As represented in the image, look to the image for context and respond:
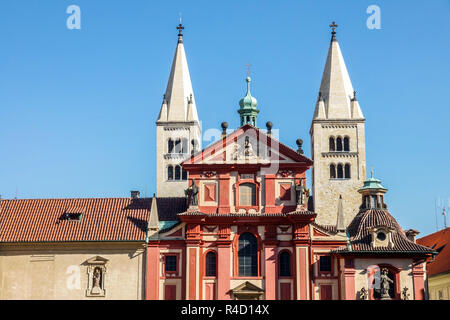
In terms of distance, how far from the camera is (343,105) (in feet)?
272

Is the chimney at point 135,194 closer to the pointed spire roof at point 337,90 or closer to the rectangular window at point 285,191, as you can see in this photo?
the rectangular window at point 285,191

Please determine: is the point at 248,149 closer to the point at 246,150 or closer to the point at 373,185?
the point at 246,150

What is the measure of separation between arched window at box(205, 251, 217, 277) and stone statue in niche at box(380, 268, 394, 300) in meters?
11.2

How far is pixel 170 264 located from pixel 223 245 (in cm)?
385

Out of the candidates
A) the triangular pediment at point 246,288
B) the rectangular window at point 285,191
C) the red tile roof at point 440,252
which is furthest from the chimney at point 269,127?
the red tile roof at point 440,252

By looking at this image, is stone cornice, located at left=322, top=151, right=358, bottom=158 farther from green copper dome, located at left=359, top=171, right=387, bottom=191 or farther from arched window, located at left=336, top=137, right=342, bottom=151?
green copper dome, located at left=359, top=171, right=387, bottom=191

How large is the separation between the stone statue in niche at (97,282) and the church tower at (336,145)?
30.9 meters

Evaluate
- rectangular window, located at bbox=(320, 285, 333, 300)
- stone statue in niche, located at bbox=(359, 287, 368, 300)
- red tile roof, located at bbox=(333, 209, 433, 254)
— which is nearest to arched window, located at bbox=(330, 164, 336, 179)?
red tile roof, located at bbox=(333, 209, 433, 254)

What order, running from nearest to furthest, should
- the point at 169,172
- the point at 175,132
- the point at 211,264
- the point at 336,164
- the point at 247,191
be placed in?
the point at 211,264, the point at 247,191, the point at 336,164, the point at 169,172, the point at 175,132

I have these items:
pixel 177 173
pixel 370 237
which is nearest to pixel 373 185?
pixel 370 237

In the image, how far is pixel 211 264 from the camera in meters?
54.8

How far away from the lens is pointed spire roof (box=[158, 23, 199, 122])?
278 feet

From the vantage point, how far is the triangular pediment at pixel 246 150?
184ft
